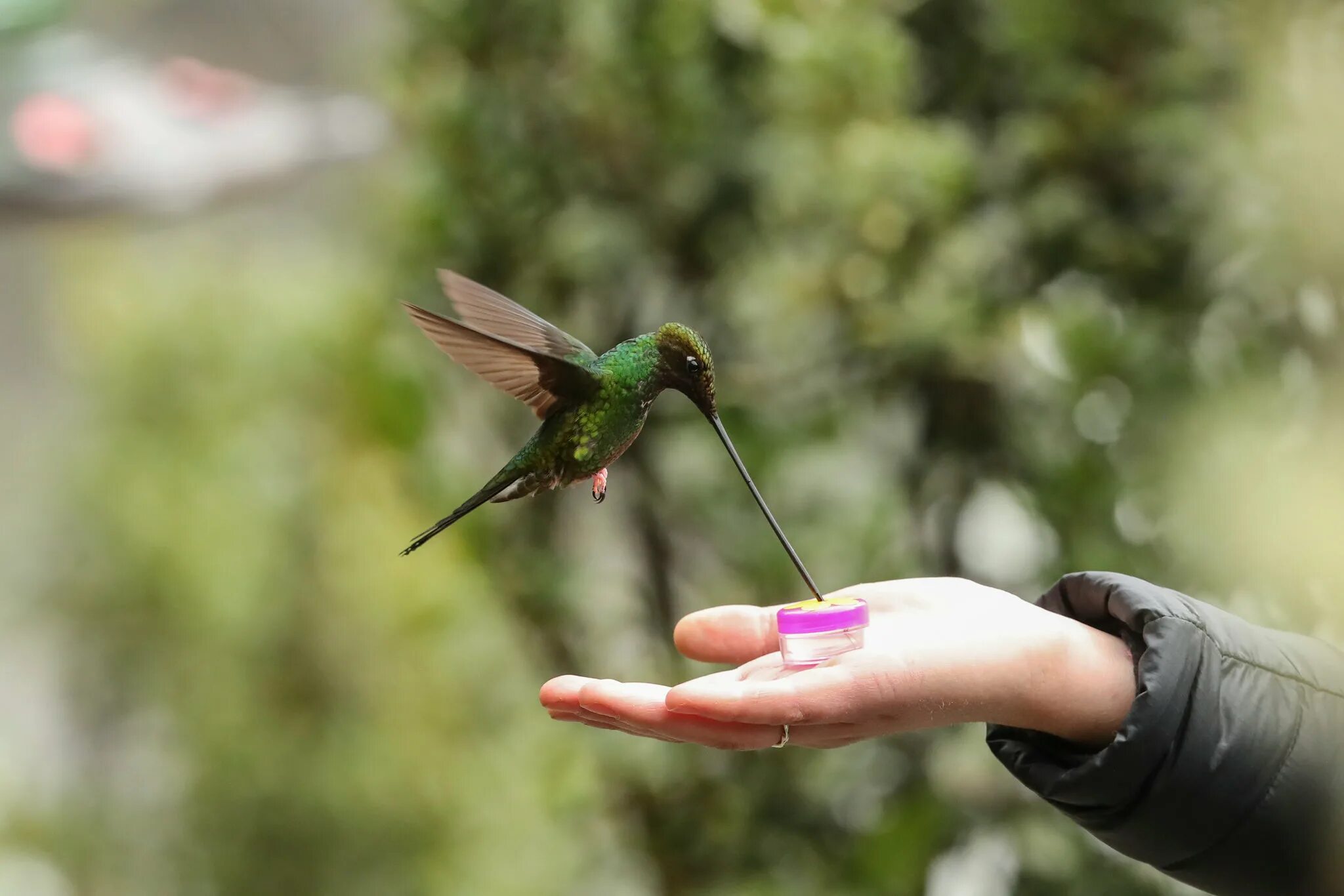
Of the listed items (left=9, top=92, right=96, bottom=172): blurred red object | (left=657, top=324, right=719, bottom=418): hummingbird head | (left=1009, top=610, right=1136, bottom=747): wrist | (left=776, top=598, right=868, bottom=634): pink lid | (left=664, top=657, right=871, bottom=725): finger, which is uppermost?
(left=9, top=92, right=96, bottom=172): blurred red object

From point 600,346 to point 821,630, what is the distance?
0.75m

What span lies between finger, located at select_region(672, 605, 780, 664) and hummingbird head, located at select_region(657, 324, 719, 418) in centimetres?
20

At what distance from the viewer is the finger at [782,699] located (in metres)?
0.56

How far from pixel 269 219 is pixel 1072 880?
149 centimetres

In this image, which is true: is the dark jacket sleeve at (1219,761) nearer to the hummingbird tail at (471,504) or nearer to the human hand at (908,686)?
the human hand at (908,686)

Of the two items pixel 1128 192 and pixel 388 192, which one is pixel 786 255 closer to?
pixel 1128 192

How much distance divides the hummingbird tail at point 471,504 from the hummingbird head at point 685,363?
0.31 ft

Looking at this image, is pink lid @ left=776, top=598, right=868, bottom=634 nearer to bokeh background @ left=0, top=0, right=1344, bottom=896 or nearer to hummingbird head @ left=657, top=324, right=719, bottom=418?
hummingbird head @ left=657, top=324, right=719, bottom=418

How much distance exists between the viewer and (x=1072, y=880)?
131 cm

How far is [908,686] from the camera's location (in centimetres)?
59

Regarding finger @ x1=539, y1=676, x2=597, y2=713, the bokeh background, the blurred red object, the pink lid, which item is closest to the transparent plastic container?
the pink lid

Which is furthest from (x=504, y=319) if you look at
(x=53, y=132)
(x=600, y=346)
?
(x=53, y=132)

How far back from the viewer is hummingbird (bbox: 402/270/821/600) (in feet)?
1.77

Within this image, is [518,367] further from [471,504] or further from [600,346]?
[600,346]
